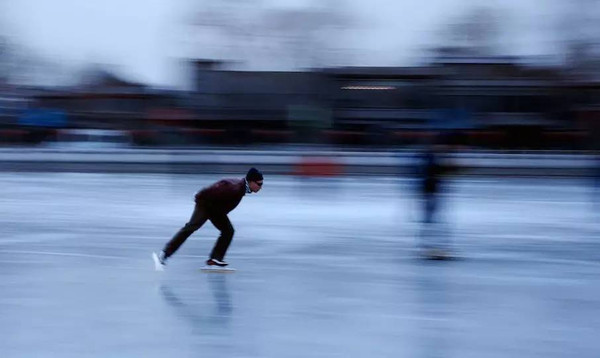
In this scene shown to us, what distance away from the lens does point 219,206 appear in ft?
33.0

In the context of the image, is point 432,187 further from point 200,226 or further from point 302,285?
point 200,226

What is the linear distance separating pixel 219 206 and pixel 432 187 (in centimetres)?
329

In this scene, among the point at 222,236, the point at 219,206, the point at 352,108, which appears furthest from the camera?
the point at 352,108

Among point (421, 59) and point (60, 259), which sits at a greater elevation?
point (421, 59)

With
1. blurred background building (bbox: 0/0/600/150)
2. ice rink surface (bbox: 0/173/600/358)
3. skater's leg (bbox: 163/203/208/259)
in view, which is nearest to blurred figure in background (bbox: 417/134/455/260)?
ice rink surface (bbox: 0/173/600/358)

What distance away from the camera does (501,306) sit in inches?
328

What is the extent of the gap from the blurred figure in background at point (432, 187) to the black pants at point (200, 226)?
106 inches

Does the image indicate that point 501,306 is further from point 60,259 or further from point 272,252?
point 60,259

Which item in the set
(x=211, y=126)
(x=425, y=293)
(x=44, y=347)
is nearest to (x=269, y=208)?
(x=425, y=293)

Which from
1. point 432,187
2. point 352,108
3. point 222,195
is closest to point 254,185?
point 222,195

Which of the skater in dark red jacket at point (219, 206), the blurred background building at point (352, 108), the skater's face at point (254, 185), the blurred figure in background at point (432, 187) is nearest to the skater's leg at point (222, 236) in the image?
A: the skater in dark red jacket at point (219, 206)

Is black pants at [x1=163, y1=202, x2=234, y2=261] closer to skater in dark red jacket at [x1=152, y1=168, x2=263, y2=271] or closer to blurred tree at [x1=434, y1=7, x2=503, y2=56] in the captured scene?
skater in dark red jacket at [x1=152, y1=168, x2=263, y2=271]

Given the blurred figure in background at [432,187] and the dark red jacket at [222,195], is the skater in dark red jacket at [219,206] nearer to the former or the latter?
the dark red jacket at [222,195]

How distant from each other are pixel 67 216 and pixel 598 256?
30.0ft
